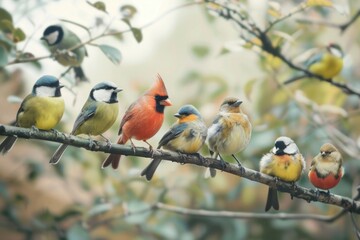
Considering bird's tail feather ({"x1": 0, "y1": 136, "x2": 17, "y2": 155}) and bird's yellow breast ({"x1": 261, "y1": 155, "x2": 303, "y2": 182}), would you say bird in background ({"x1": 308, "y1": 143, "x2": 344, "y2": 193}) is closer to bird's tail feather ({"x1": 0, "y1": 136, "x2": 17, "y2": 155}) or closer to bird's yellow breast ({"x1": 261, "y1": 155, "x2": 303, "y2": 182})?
bird's yellow breast ({"x1": 261, "y1": 155, "x2": 303, "y2": 182})

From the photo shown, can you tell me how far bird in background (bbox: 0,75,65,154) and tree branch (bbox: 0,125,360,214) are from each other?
10 cm

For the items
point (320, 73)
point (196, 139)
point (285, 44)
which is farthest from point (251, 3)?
point (196, 139)

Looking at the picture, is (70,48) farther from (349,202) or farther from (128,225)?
(128,225)

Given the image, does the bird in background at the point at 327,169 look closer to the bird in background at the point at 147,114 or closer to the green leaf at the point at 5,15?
the bird in background at the point at 147,114

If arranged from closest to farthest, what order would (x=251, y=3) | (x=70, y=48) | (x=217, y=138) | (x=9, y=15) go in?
1. (x=217, y=138)
2. (x=70, y=48)
3. (x=9, y=15)
4. (x=251, y=3)

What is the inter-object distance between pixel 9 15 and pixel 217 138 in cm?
87

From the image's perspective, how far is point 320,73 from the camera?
1.99 metres

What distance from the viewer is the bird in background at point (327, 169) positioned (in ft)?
3.49

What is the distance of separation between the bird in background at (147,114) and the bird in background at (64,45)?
0.83ft

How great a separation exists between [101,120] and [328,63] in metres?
1.10

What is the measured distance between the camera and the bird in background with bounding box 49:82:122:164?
1150 millimetres

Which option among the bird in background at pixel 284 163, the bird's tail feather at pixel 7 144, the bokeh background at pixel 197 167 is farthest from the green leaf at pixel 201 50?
the bird's tail feather at pixel 7 144

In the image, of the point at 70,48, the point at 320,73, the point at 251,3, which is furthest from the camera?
the point at 251,3

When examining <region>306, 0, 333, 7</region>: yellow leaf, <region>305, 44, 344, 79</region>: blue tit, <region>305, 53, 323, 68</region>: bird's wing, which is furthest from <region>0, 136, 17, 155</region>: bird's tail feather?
<region>305, 53, 323, 68</region>: bird's wing
